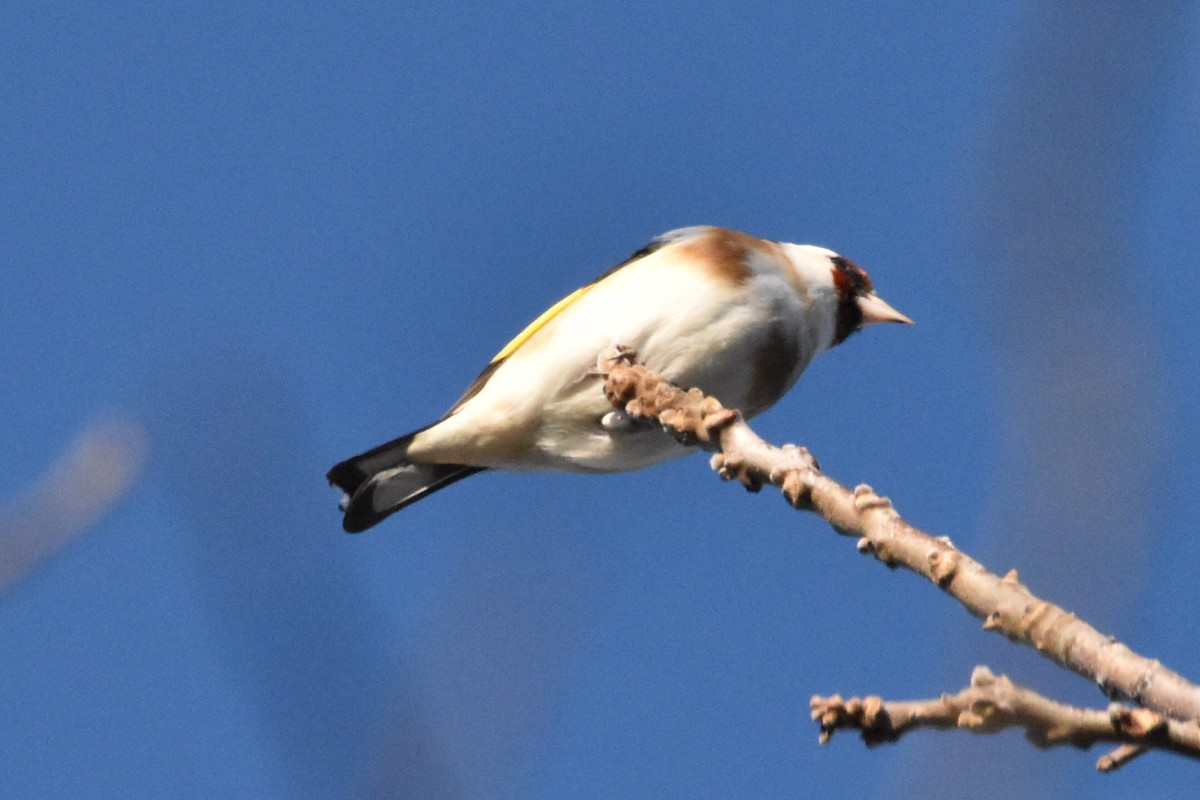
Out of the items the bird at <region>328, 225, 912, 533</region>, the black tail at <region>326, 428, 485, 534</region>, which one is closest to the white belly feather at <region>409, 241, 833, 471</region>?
the bird at <region>328, 225, 912, 533</region>

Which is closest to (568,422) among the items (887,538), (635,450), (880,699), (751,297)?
(635,450)

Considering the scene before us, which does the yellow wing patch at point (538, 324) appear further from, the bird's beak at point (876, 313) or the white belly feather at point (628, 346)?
the bird's beak at point (876, 313)

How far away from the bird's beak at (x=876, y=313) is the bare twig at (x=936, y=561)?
1697 mm

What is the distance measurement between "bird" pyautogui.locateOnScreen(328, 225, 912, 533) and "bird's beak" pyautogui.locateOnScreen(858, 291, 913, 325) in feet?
0.90

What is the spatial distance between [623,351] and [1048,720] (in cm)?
229

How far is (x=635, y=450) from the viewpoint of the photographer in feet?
12.0

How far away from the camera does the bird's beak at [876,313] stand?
14.3ft

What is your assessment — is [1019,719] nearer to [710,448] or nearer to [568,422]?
[710,448]

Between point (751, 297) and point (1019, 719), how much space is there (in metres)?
2.40

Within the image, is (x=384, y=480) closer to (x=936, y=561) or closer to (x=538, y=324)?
(x=538, y=324)

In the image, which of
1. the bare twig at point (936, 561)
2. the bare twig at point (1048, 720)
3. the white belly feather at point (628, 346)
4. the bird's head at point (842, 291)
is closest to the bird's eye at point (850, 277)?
the bird's head at point (842, 291)

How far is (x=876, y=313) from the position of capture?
14.4ft

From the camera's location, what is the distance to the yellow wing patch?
13.0 feet

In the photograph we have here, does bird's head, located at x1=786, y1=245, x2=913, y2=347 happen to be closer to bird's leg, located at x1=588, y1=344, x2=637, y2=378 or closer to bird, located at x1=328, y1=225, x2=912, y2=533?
bird, located at x1=328, y1=225, x2=912, y2=533
